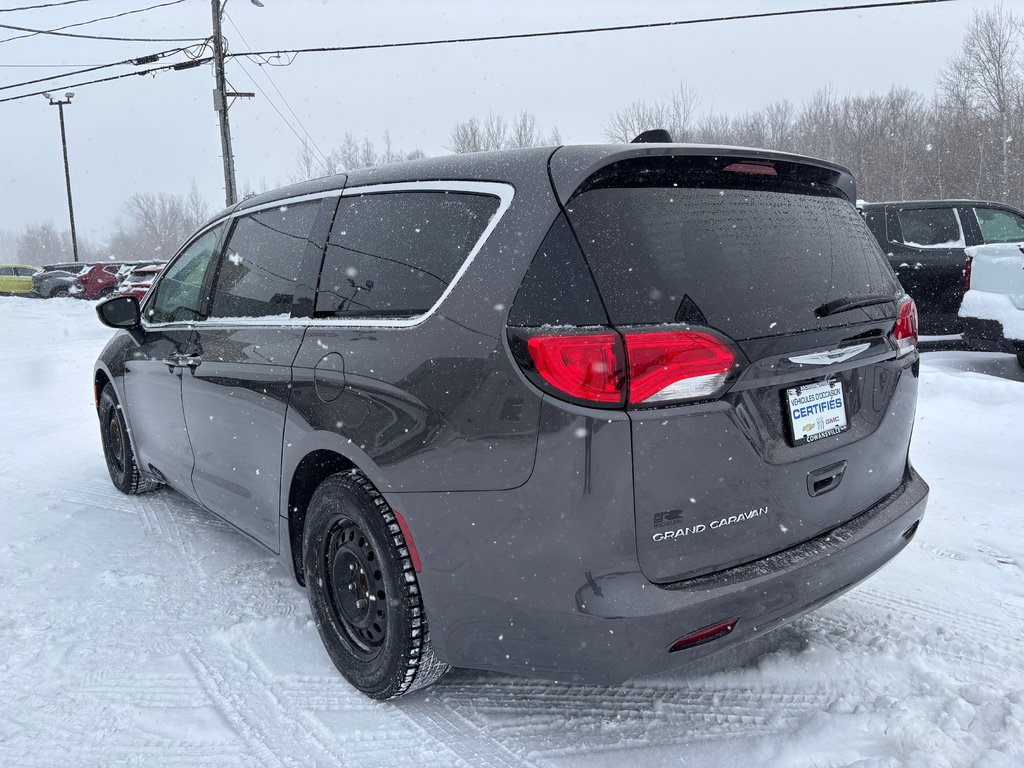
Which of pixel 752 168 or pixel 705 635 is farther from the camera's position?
pixel 752 168

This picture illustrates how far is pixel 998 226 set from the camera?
9.08 metres

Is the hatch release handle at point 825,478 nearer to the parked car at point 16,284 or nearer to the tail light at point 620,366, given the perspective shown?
the tail light at point 620,366

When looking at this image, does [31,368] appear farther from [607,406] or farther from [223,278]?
[607,406]

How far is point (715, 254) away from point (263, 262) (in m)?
2.02

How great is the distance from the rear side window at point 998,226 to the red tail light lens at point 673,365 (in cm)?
913

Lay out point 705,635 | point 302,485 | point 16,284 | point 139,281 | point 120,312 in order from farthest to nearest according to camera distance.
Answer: point 16,284 < point 139,281 < point 120,312 < point 302,485 < point 705,635

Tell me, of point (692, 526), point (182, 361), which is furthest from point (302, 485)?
point (692, 526)

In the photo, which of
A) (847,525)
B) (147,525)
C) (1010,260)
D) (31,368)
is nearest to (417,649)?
(847,525)

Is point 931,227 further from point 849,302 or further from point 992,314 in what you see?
point 849,302

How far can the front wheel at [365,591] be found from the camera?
7.29ft

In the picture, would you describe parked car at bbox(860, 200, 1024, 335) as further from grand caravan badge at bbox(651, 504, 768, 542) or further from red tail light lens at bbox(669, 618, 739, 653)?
red tail light lens at bbox(669, 618, 739, 653)

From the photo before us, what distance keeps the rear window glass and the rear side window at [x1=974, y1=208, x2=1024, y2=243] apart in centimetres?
838

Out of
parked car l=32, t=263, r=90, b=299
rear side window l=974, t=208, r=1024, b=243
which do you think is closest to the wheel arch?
rear side window l=974, t=208, r=1024, b=243

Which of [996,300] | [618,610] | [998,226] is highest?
[998,226]
